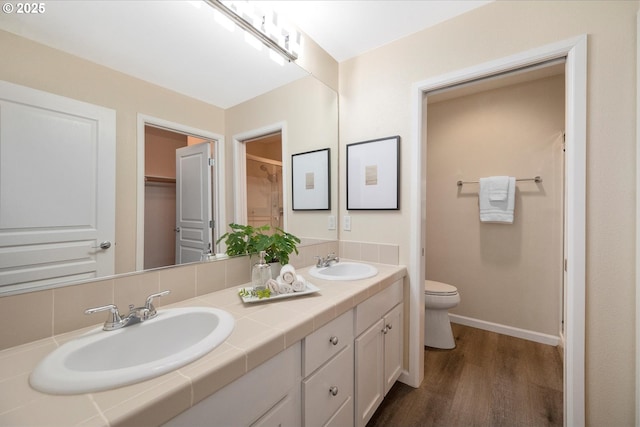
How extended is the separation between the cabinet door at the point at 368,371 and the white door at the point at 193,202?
87cm

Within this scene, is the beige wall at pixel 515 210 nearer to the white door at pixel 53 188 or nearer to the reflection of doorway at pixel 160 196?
the reflection of doorway at pixel 160 196

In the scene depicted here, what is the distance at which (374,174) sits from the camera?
73.6 inches

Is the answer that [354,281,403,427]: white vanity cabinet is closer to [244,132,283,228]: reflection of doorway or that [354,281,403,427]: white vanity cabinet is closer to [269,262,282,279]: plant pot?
[269,262,282,279]: plant pot

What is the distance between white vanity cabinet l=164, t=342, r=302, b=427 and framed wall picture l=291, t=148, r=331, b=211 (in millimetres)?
1080

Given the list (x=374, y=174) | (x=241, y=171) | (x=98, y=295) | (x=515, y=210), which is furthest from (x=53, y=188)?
(x=515, y=210)

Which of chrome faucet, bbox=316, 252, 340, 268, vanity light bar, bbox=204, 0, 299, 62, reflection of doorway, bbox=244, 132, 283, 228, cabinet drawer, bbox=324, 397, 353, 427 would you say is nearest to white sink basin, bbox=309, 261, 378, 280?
chrome faucet, bbox=316, 252, 340, 268

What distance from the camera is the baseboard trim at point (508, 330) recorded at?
2.26m

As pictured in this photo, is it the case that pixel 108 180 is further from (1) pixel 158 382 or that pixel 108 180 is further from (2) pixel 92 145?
(1) pixel 158 382

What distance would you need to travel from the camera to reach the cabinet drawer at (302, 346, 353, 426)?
3.09 feet

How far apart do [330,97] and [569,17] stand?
1.36m

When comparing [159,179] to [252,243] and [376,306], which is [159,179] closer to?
[252,243]

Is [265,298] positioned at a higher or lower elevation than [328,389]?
higher

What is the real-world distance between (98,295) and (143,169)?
47 centimetres

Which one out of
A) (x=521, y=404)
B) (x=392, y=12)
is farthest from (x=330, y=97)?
(x=521, y=404)
